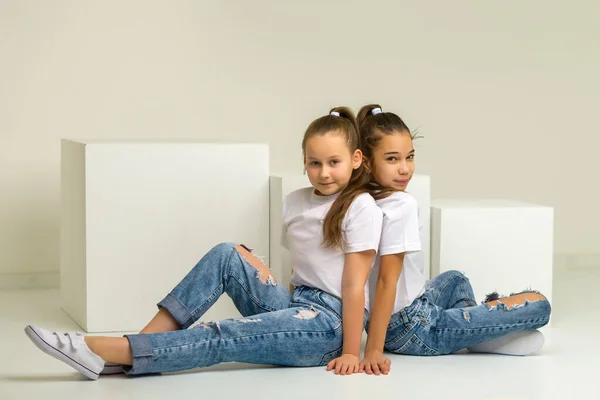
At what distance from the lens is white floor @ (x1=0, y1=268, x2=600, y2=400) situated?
2.26 metres

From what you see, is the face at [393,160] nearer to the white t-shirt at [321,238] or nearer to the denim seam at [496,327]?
the white t-shirt at [321,238]

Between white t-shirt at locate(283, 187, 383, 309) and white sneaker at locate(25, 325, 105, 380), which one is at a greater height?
white t-shirt at locate(283, 187, 383, 309)

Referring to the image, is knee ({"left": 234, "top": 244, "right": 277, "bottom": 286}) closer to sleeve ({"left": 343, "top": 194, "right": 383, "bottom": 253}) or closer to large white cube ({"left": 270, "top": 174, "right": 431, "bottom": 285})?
sleeve ({"left": 343, "top": 194, "right": 383, "bottom": 253})

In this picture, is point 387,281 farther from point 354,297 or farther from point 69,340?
point 69,340

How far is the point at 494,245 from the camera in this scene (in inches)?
126

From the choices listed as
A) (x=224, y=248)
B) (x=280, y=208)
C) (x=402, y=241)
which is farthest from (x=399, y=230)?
(x=280, y=208)

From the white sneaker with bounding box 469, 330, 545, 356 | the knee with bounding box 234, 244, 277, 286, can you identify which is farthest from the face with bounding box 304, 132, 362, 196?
the white sneaker with bounding box 469, 330, 545, 356

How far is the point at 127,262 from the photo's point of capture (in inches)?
122

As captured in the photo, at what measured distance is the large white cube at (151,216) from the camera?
10.1ft

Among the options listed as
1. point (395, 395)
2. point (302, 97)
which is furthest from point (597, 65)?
point (395, 395)

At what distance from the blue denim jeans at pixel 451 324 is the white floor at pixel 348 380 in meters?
0.04

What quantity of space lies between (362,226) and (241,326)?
41 centimetres

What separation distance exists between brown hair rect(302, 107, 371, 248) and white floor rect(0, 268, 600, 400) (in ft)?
1.16

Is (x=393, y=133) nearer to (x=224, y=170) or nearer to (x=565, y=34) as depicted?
(x=224, y=170)
